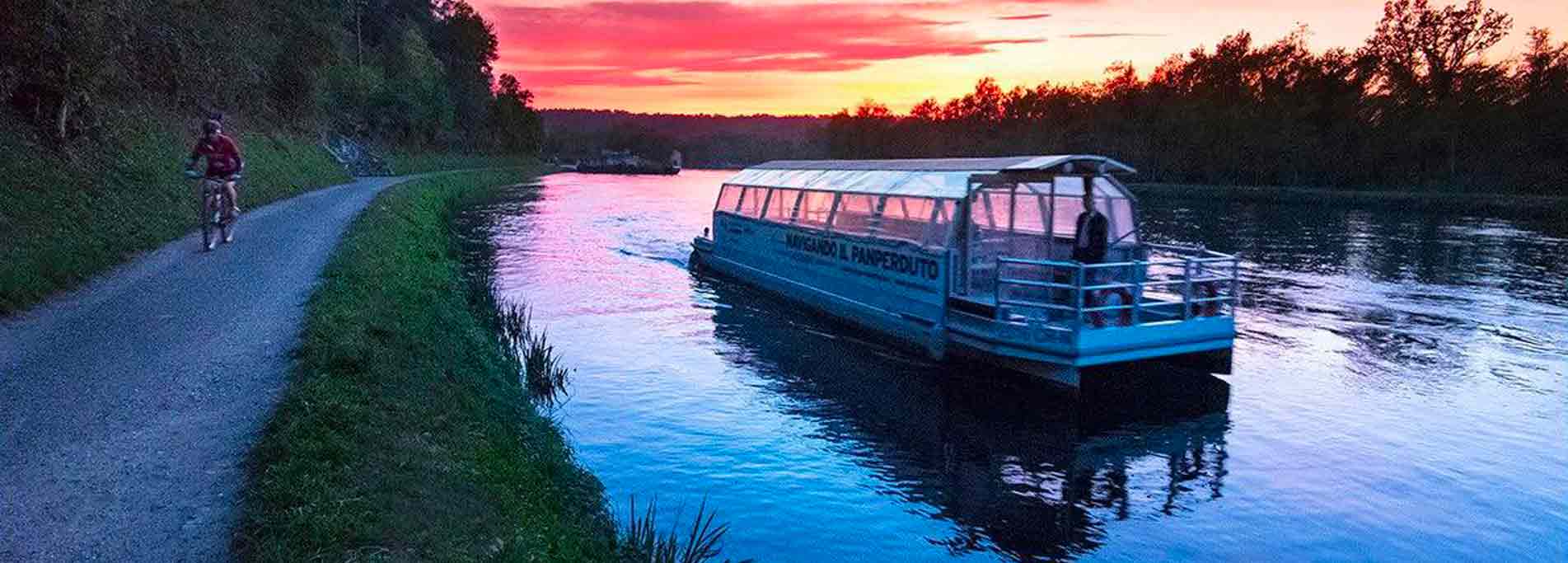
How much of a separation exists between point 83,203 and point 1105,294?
58.3ft

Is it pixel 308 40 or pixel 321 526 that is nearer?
pixel 321 526

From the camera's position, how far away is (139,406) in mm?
8992

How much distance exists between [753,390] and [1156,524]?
7.10 metres

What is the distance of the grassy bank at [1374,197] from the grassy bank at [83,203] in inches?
2721

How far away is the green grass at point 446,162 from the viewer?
70875 mm

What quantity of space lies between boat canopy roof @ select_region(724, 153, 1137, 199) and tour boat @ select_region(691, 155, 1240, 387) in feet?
0.15

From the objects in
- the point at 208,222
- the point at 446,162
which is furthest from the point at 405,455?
the point at 446,162

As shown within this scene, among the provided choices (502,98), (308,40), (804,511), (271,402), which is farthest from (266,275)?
(502,98)

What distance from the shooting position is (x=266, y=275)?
1600 centimetres

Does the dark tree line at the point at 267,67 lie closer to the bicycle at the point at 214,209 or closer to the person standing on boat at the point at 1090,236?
the bicycle at the point at 214,209

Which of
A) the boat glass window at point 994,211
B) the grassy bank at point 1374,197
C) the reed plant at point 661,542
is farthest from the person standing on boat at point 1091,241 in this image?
the grassy bank at point 1374,197

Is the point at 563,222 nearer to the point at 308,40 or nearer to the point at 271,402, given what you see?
the point at 308,40

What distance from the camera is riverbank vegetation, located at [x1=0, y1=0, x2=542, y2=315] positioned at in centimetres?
1595

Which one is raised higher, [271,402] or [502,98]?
[502,98]
